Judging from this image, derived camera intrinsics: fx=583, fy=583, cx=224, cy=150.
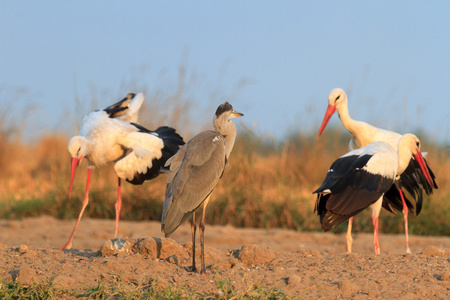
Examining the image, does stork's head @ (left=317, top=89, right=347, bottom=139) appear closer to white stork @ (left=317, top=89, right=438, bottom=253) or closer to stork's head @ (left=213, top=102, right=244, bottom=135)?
white stork @ (left=317, top=89, right=438, bottom=253)

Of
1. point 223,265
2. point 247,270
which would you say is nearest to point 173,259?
point 223,265

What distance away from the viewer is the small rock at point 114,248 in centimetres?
450

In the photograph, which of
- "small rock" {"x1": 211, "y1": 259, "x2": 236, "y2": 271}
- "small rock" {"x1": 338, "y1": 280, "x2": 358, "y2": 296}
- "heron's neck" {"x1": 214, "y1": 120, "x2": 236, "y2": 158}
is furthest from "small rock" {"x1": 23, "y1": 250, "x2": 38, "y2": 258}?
"small rock" {"x1": 338, "y1": 280, "x2": 358, "y2": 296}

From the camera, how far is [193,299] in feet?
11.4

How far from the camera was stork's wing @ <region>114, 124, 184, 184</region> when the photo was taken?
22.2 feet

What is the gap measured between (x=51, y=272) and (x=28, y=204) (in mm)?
5411

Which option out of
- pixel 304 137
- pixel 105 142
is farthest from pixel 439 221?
pixel 105 142

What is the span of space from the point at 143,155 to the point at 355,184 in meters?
2.63

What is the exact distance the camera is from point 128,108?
7.67 metres

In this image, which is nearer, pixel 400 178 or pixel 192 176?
pixel 192 176

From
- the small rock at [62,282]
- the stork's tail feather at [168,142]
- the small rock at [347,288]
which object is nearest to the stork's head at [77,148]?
the stork's tail feather at [168,142]

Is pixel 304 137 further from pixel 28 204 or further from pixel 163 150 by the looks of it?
pixel 28 204

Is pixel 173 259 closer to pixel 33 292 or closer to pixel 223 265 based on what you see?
pixel 223 265

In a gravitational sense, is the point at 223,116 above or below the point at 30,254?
above
